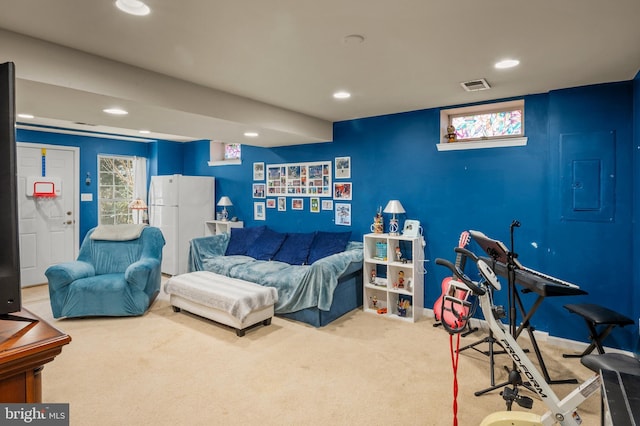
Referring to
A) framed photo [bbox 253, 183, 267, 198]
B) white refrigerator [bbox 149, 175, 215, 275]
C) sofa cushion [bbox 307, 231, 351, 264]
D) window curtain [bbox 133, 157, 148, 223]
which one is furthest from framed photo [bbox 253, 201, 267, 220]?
window curtain [bbox 133, 157, 148, 223]

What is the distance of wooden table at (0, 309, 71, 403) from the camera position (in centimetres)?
89

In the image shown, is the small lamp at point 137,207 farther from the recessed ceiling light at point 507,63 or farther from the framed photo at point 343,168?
the recessed ceiling light at point 507,63

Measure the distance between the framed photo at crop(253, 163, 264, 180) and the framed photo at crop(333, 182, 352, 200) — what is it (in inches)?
55.4

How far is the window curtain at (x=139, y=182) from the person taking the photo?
6.75m

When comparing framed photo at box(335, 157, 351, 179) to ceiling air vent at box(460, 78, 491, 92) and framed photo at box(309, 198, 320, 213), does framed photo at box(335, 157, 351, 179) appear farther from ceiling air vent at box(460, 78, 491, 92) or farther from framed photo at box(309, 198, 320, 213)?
ceiling air vent at box(460, 78, 491, 92)

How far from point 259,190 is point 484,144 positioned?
132 inches

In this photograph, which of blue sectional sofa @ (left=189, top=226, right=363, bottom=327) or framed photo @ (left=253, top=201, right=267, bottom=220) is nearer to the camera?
blue sectional sofa @ (left=189, top=226, right=363, bottom=327)

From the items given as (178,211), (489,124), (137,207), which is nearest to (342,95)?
(489,124)

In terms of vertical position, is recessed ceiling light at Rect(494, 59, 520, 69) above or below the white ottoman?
above

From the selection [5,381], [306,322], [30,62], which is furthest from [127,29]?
[306,322]

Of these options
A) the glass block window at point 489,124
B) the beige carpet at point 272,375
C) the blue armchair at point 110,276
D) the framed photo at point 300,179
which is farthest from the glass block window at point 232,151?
the glass block window at point 489,124

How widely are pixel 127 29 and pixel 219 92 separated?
4.16 feet

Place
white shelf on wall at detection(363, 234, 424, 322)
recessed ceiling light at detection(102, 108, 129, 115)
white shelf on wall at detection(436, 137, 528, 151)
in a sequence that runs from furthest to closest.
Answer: white shelf on wall at detection(363, 234, 424, 322), white shelf on wall at detection(436, 137, 528, 151), recessed ceiling light at detection(102, 108, 129, 115)

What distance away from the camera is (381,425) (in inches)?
85.8
